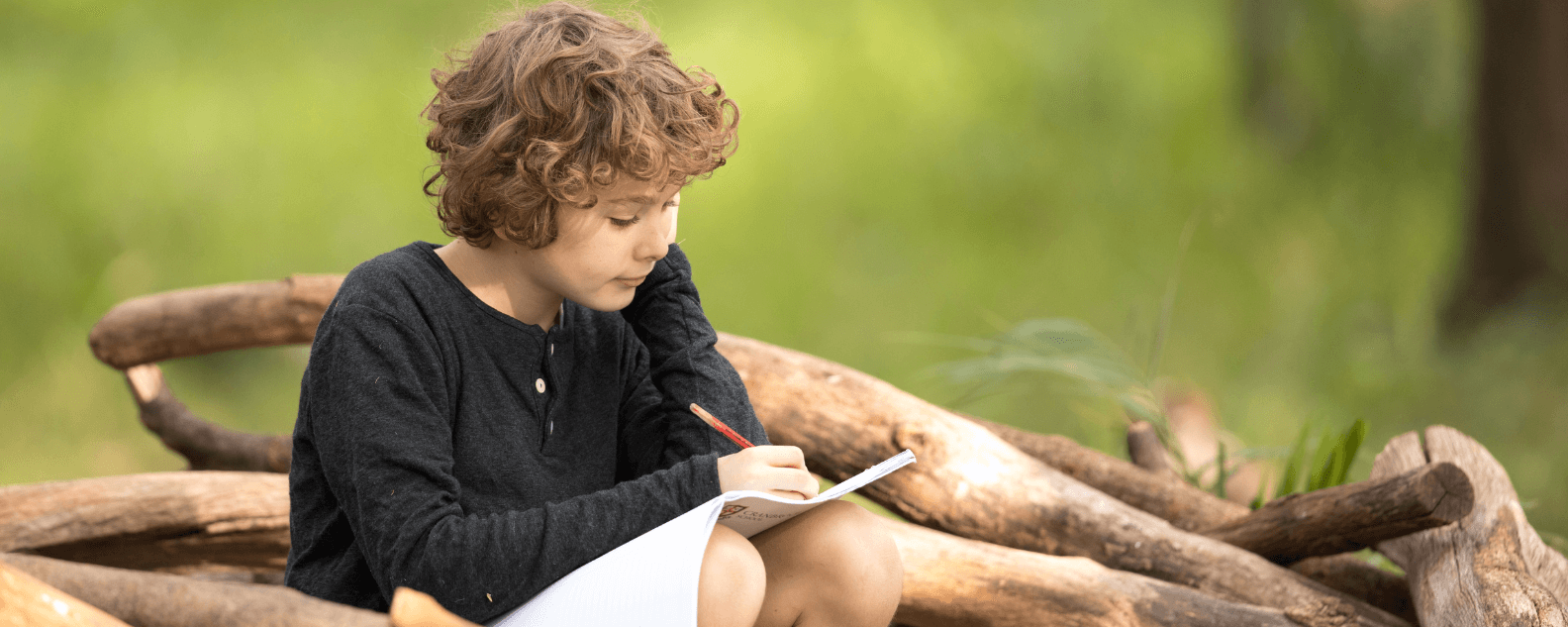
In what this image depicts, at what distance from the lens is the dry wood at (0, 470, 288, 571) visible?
1771 mm

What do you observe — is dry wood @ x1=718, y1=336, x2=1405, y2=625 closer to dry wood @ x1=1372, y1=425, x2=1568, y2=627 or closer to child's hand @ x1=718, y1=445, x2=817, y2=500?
dry wood @ x1=1372, y1=425, x2=1568, y2=627

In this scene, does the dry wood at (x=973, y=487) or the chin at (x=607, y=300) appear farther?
the dry wood at (x=973, y=487)

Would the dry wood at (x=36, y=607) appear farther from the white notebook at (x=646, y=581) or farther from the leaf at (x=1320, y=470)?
the leaf at (x=1320, y=470)

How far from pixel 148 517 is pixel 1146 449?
1.97 metres

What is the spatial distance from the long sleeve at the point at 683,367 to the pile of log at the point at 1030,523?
0.50m

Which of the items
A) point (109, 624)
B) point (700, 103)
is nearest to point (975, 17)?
point (700, 103)

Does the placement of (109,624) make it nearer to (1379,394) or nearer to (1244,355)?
(1244,355)

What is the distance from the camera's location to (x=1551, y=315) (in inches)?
143

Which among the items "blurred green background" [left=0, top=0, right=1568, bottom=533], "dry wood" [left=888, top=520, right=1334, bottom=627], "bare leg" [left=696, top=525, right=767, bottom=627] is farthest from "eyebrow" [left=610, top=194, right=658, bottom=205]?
"blurred green background" [left=0, top=0, right=1568, bottom=533]

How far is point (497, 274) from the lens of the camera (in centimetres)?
112

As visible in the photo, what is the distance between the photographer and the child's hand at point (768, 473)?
0.99m

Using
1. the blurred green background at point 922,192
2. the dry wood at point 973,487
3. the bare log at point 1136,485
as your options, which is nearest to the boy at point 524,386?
the dry wood at point 973,487

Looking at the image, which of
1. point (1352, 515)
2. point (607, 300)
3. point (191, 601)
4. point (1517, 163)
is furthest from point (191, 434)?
point (1517, 163)

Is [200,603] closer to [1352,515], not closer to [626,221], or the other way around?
[626,221]
